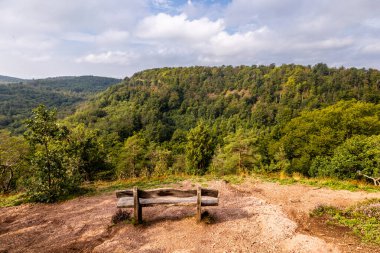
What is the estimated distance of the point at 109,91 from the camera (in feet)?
533

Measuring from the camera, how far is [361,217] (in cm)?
747

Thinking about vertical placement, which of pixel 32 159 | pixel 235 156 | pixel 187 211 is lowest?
pixel 235 156

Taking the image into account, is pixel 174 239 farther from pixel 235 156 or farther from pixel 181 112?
pixel 181 112

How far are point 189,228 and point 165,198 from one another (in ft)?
3.61

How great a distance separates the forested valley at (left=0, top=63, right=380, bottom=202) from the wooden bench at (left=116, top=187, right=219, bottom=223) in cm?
501

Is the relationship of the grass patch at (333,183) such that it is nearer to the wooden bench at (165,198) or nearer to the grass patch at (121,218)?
the wooden bench at (165,198)

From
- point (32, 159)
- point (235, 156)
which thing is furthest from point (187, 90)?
point (32, 159)

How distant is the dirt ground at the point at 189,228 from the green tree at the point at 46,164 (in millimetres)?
802

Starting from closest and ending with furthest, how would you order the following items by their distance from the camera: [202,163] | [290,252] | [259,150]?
[290,252], [202,163], [259,150]

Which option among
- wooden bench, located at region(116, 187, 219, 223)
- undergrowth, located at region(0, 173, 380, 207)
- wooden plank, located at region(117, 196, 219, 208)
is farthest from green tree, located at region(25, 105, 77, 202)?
wooden plank, located at region(117, 196, 219, 208)

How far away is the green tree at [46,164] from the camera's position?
1032 cm

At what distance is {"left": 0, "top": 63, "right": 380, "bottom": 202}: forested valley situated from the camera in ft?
39.1

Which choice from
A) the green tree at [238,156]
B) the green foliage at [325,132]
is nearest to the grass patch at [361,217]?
the green foliage at [325,132]

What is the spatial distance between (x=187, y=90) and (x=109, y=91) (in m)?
52.0
